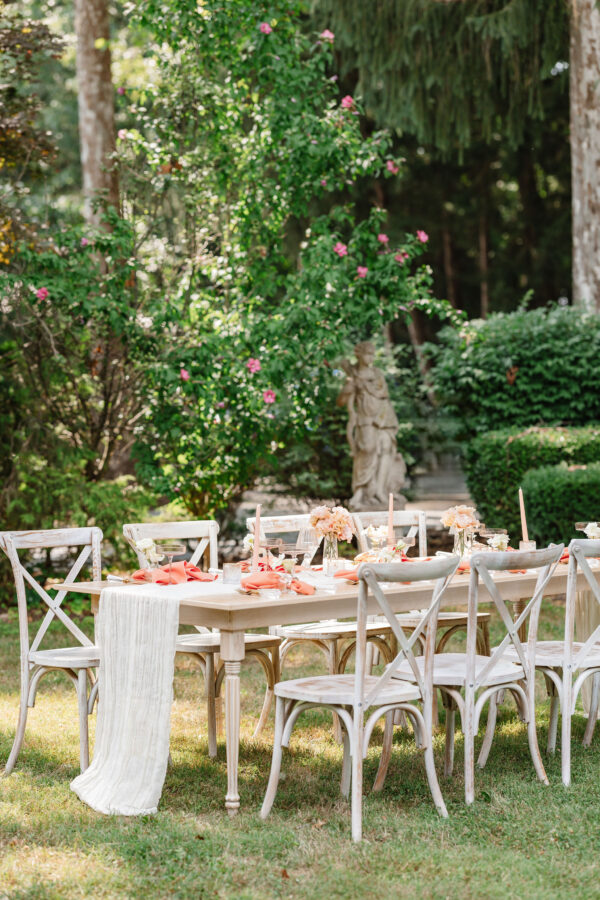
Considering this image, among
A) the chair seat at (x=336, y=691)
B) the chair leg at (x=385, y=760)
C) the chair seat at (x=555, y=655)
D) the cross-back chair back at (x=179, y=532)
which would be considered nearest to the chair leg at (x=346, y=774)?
the chair leg at (x=385, y=760)

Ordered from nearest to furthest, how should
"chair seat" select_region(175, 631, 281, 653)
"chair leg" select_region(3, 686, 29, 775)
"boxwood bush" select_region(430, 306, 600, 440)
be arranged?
"chair leg" select_region(3, 686, 29, 775) → "chair seat" select_region(175, 631, 281, 653) → "boxwood bush" select_region(430, 306, 600, 440)

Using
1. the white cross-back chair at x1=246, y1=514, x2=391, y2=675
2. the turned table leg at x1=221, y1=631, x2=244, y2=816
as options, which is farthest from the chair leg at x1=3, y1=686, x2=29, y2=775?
the white cross-back chair at x1=246, y1=514, x2=391, y2=675

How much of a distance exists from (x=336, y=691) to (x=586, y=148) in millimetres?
9568

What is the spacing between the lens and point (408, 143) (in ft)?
62.8

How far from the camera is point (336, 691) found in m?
4.26

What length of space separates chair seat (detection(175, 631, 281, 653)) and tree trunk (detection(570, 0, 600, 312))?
25.9ft

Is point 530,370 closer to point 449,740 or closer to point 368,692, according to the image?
point 449,740

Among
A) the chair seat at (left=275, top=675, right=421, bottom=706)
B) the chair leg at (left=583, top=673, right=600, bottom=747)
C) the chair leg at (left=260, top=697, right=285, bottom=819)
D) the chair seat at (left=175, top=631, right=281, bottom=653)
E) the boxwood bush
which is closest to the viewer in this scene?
the chair seat at (left=275, top=675, right=421, bottom=706)

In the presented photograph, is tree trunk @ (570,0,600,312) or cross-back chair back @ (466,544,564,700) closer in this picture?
cross-back chair back @ (466,544,564,700)

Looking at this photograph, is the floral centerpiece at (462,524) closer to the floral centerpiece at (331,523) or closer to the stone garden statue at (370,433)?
the floral centerpiece at (331,523)

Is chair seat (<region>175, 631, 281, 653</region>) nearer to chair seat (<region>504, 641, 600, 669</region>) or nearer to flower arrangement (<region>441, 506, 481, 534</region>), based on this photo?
flower arrangement (<region>441, 506, 481, 534</region>)

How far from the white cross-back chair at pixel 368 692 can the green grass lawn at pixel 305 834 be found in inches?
7.2

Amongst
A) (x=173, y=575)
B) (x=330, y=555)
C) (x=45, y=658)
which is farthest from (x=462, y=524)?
(x=45, y=658)

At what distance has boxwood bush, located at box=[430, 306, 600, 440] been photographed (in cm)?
1154
